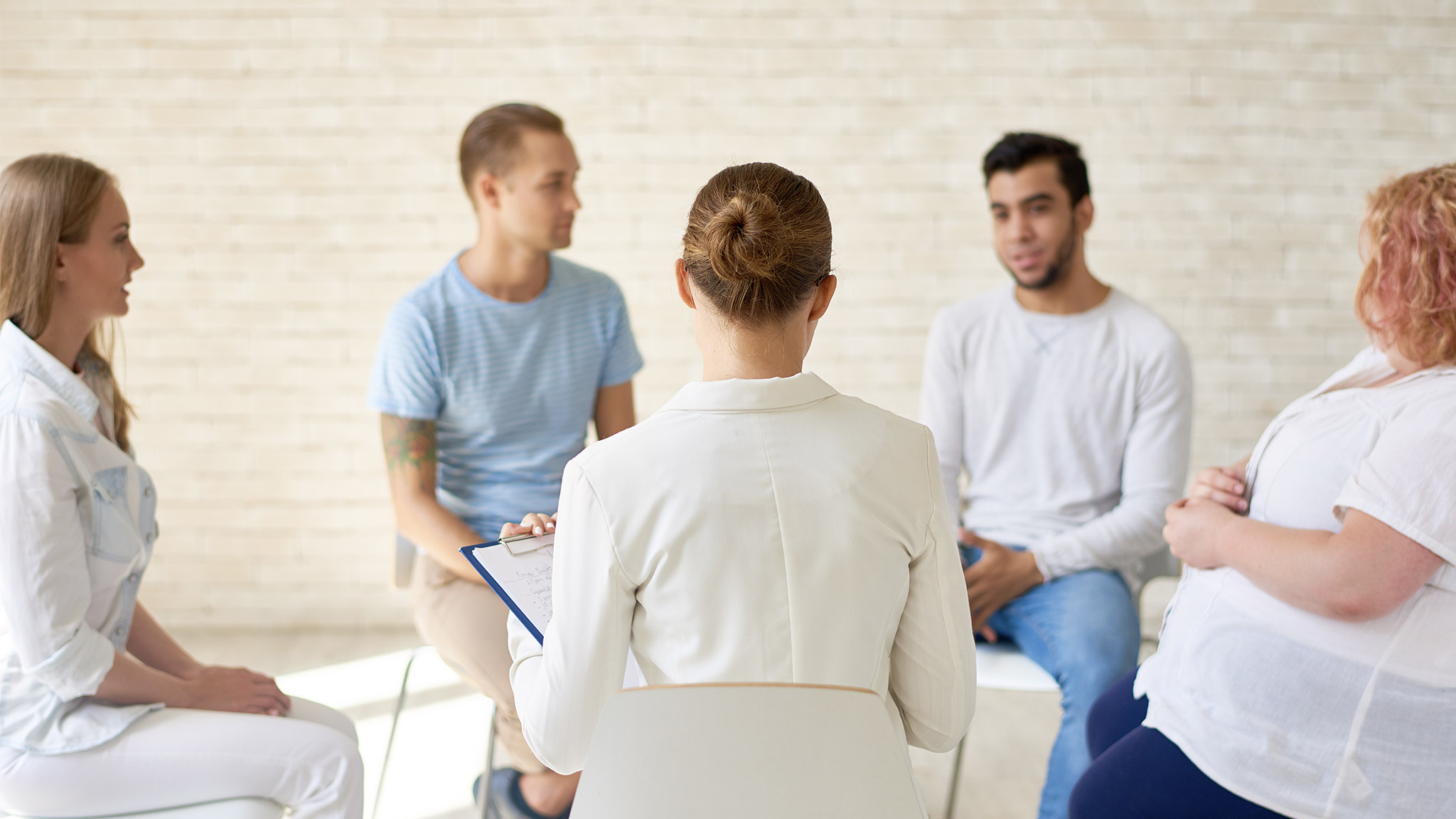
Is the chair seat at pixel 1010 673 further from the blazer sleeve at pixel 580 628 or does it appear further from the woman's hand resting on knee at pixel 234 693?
the woman's hand resting on knee at pixel 234 693

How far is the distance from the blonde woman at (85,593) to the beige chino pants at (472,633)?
0.37m

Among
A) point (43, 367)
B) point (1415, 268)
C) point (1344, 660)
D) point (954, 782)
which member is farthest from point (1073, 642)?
point (43, 367)

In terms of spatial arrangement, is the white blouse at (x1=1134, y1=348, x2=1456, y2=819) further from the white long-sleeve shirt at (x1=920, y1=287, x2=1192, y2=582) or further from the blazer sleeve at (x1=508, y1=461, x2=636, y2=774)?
the blazer sleeve at (x1=508, y1=461, x2=636, y2=774)

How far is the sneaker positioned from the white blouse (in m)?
1.37

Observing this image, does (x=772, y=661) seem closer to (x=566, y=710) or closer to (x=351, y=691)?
(x=566, y=710)

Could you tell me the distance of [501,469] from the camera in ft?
7.56

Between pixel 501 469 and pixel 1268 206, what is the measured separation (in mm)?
2679

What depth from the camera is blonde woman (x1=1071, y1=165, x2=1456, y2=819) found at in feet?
4.32

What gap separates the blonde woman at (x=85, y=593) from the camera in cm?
142

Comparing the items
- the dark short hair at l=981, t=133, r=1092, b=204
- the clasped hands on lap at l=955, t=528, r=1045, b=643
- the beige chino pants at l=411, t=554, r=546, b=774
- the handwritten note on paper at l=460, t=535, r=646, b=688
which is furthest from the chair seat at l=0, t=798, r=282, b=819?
the dark short hair at l=981, t=133, r=1092, b=204

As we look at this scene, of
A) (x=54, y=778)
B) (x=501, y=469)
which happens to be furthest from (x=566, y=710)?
(x=501, y=469)

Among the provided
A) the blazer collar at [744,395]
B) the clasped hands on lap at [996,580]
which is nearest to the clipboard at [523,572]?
the blazer collar at [744,395]

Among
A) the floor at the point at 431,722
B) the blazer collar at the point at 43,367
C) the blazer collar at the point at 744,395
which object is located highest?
the blazer collar at the point at 744,395

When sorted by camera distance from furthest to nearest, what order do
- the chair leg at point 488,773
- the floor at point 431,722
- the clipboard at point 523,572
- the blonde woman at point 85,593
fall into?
the floor at point 431,722 < the chair leg at point 488,773 < the blonde woman at point 85,593 < the clipboard at point 523,572
